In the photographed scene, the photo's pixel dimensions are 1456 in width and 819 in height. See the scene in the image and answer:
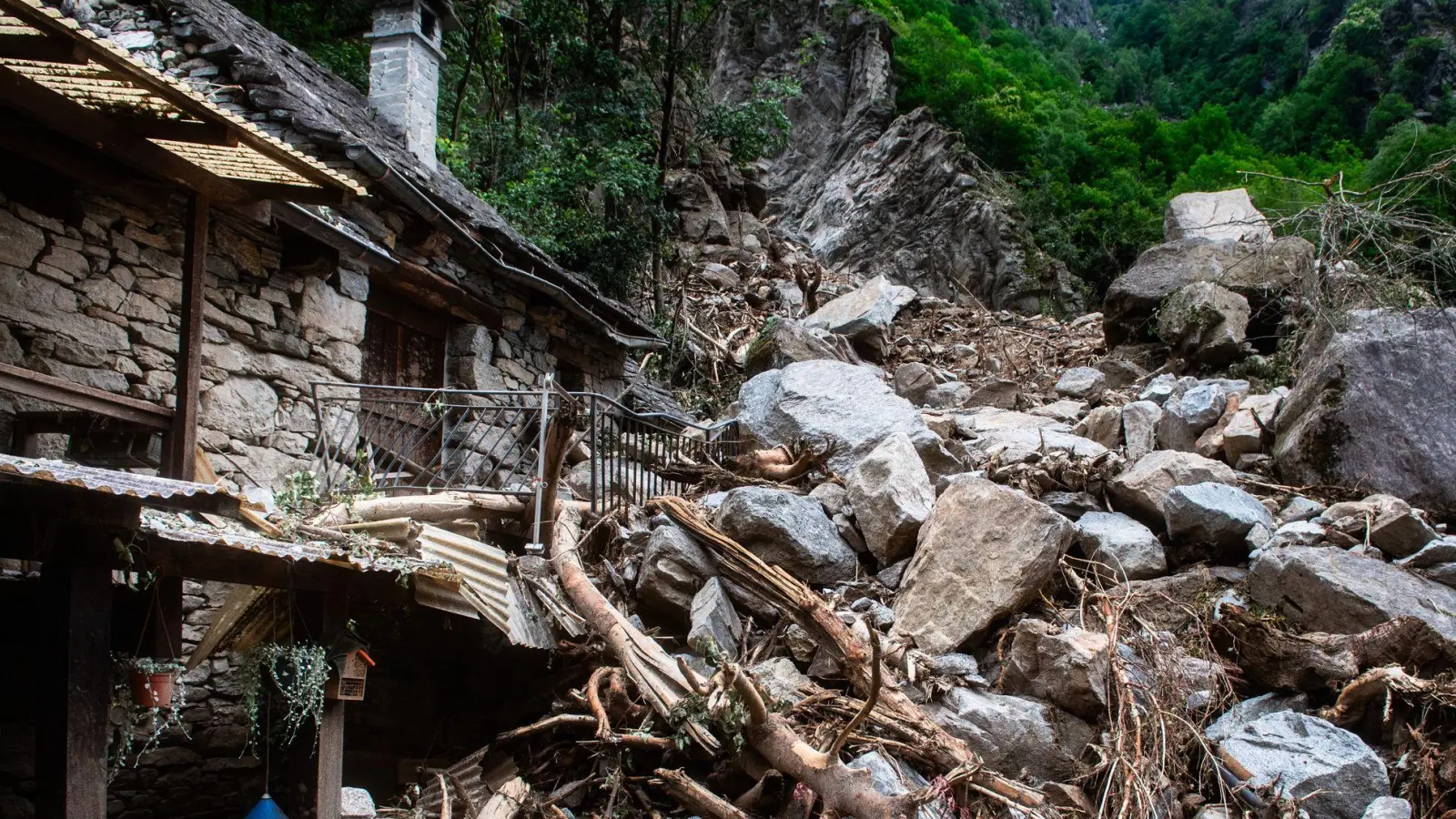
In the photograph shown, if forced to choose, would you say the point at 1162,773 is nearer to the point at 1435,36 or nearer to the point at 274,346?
the point at 274,346

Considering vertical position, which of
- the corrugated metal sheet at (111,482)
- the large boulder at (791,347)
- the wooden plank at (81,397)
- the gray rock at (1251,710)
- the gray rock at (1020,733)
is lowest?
the gray rock at (1020,733)

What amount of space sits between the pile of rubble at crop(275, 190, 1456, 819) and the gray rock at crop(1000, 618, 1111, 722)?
16 mm

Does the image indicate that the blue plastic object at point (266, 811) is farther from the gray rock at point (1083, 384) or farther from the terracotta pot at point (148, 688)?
the gray rock at point (1083, 384)

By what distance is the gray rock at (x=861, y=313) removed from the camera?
13805mm

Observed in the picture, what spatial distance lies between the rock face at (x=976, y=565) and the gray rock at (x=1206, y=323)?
6.07 metres

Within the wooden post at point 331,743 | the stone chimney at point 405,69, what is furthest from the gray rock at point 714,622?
the stone chimney at point 405,69

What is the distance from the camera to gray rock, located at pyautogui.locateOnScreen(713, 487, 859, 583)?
6.18m

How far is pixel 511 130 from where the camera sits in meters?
13.8

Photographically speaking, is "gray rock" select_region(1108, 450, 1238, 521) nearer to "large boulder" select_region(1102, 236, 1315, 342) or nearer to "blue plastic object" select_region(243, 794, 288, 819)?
"large boulder" select_region(1102, 236, 1315, 342)

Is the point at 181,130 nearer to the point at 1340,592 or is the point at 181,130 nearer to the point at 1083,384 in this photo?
the point at 1340,592

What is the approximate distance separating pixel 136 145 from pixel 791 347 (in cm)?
814

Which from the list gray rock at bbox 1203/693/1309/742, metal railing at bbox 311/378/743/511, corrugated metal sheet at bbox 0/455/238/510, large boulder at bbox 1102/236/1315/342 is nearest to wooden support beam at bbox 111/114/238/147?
corrugated metal sheet at bbox 0/455/238/510

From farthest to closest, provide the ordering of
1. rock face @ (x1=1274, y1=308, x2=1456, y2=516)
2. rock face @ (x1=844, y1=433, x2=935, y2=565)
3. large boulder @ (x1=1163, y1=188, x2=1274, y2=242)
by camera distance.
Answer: large boulder @ (x1=1163, y1=188, x2=1274, y2=242) → rock face @ (x1=1274, y1=308, x2=1456, y2=516) → rock face @ (x1=844, y1=433, x2=935, y2=565)

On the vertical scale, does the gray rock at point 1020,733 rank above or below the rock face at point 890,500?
below
